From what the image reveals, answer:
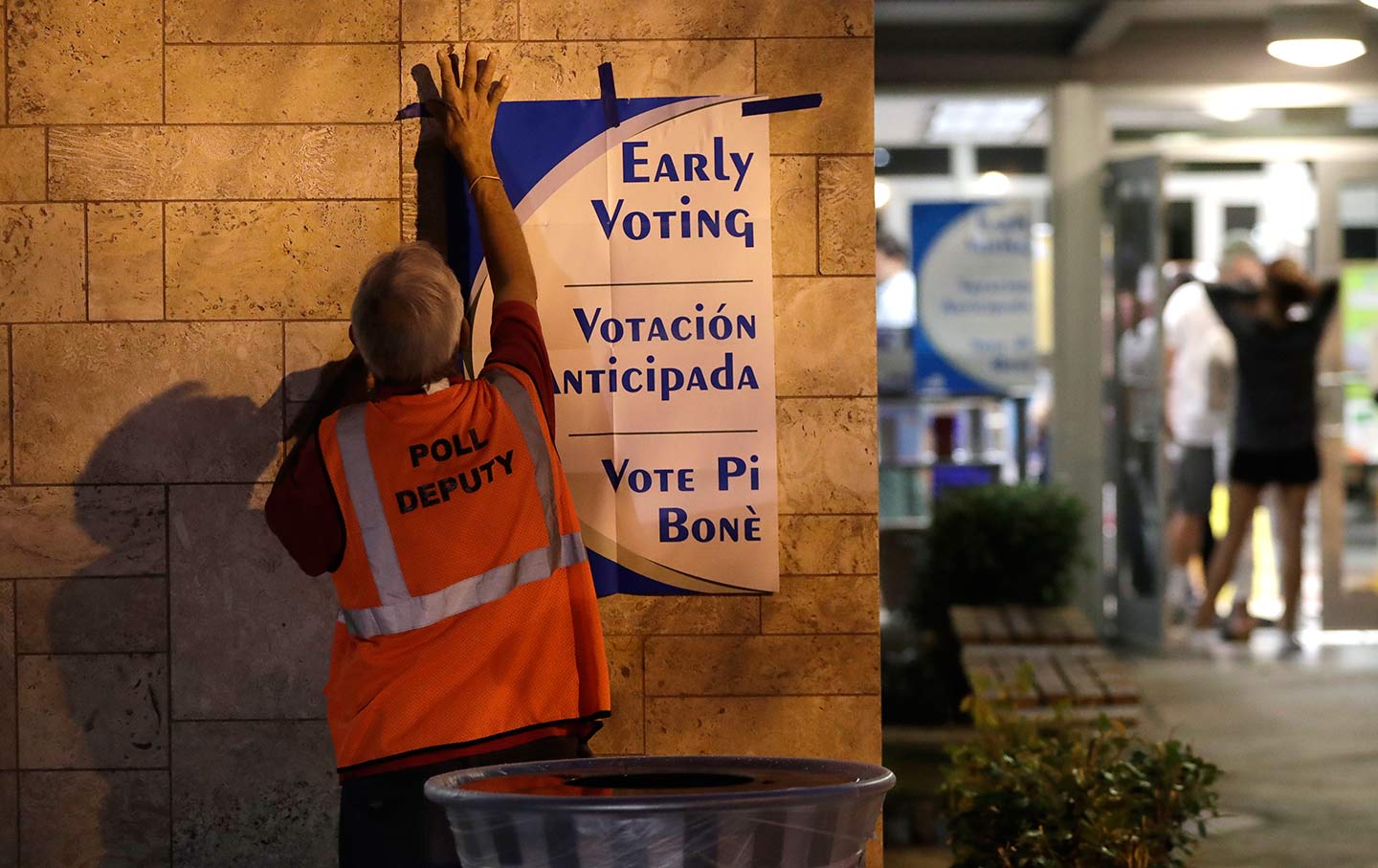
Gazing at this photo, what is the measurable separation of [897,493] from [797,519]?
689 centimetres

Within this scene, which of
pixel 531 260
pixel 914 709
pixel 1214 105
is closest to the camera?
pixel 531 260

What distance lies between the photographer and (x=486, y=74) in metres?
3.65

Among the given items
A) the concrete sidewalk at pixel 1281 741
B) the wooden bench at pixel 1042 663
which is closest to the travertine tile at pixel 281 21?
the wooden bench at pixel 1042 663

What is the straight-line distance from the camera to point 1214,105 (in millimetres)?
10336

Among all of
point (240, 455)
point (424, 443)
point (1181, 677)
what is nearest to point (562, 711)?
point (424, 443)

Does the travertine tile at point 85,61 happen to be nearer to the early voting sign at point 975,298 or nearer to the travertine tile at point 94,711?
the travertine tile at point 94,711

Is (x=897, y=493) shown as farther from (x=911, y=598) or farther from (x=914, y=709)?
(x=914, y=709)

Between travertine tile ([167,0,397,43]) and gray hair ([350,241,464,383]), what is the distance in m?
0.95

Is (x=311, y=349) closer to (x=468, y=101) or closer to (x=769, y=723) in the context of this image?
(x=468, y=101)

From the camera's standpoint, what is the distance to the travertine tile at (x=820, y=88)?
3664mm

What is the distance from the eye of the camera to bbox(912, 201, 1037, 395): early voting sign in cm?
1071

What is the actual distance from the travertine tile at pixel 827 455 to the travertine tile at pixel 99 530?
1.44 m

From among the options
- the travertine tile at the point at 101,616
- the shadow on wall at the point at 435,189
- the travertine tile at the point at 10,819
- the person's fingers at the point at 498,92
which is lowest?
the travertine tile at the point at 10,819

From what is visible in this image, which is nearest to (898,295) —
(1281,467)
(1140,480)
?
(1140,480)
